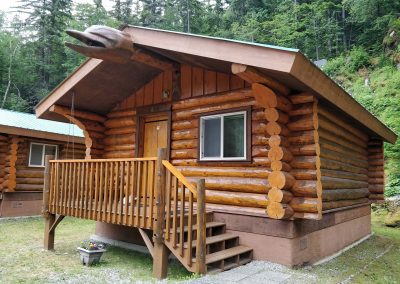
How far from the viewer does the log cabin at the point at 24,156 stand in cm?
1202

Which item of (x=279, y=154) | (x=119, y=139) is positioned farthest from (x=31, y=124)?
(x=279, y=154)

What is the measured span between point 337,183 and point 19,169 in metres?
11.0

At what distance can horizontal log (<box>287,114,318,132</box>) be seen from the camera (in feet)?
18.9

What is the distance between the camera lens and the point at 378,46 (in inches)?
1075

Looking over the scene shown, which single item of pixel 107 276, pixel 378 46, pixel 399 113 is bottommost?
pixel 107 276

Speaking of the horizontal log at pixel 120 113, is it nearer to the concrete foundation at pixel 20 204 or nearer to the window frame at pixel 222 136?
the window frame at pixel 222 136

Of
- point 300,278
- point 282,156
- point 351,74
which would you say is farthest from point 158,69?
point 351,74

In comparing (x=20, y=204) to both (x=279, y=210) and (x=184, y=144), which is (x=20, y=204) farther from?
(x=279, y=210)

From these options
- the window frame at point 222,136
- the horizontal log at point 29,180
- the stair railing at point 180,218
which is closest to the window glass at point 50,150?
the horizontal log at point 29,180

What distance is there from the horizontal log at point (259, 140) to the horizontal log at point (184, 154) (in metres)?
1.48

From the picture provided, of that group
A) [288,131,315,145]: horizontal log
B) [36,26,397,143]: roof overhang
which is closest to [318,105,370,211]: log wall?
[36,26,397,143]: roof overhang

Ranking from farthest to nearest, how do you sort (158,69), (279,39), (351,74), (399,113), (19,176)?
(279,39), (351,74), (399,113), (19,176), (158,69)

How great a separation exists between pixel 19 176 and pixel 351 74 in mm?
23967

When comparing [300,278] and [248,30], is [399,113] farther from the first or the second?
[248,30]
